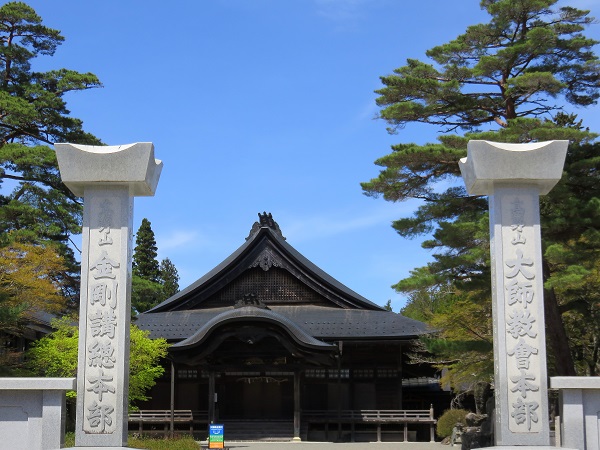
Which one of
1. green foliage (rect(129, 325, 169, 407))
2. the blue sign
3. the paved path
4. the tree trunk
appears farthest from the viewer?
green foliage (rect(129, 325, 169, 407))

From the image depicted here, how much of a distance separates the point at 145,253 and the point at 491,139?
156 feet

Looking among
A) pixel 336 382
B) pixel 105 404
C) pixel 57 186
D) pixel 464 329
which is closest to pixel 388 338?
pixel 336 382

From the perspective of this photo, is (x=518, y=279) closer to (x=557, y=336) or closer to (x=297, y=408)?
(x=557, y=336)

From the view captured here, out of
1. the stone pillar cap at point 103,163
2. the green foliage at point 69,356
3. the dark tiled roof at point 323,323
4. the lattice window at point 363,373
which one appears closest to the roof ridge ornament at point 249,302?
the dark tiled roof at point 323,323

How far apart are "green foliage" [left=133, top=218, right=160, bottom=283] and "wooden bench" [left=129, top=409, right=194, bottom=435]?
30.4 metres

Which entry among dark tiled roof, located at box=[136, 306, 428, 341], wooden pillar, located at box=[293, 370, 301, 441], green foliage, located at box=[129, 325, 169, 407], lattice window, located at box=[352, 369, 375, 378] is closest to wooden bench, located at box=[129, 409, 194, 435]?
green foliage, located at box=[129, 325, 169, 407]

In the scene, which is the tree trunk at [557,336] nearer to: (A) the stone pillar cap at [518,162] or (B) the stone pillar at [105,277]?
(A) the stone pillar cap at [518,162]

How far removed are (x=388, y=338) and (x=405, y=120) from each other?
13623 mm

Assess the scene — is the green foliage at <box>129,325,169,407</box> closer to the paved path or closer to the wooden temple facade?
the wooden temple facade

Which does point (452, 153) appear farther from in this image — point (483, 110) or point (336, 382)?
point (336, 382)

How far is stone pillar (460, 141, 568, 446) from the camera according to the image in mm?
11414

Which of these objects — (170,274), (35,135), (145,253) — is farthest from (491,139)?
(170,274)

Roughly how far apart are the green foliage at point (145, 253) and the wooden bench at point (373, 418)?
32.6 metres

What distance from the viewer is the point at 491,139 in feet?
59.6
